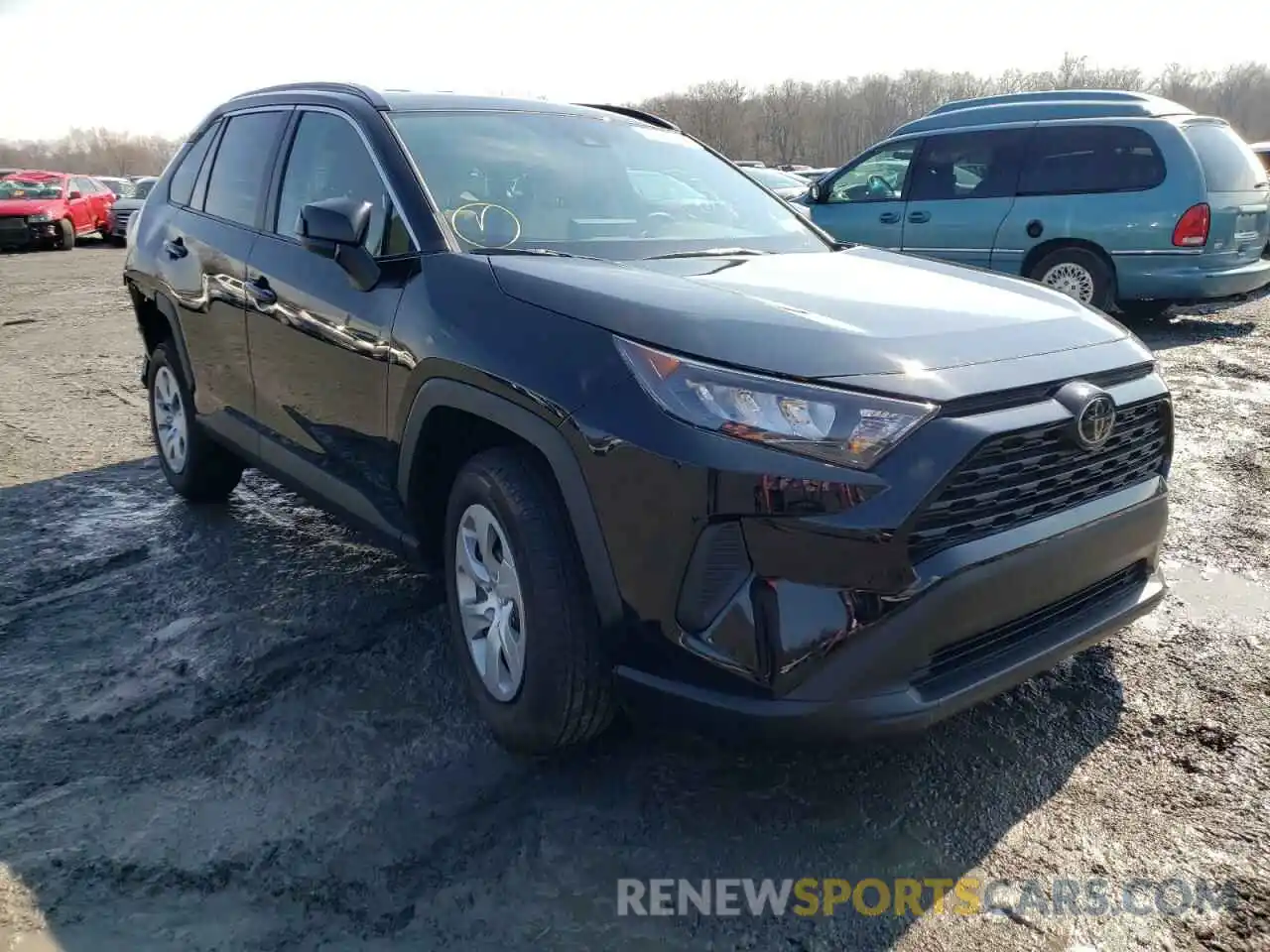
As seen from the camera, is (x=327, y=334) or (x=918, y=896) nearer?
(x=918, y=896)

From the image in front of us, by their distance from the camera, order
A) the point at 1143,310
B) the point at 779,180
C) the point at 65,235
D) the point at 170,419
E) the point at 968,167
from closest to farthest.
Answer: the point at 170,419 → the point at 968,167 → the point at 1143,310 → the point at 779,180 → the point at 65,235

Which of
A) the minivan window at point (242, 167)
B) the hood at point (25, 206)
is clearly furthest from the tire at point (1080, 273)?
the hood at point (25, 206)

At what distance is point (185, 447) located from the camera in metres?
4.75

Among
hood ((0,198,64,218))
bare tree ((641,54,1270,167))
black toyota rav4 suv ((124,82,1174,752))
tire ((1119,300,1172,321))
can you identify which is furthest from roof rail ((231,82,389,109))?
bare tree ((641,54,1270,167))

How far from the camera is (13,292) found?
13.6 m

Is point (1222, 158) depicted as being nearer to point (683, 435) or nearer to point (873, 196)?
point (873, 196)

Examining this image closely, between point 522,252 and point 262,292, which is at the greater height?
point 522,252

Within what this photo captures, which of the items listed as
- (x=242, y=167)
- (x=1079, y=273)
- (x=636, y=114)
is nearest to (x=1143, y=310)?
(x=1079, y=273)

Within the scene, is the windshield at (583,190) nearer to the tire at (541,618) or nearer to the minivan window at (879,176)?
the tire at (541,618)

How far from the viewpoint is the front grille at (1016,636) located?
2.24 meters

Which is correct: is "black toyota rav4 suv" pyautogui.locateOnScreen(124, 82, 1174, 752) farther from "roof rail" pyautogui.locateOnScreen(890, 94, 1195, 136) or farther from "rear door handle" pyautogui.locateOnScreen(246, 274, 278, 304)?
"roof rail" pyautogui.locateOnScreen(890, 94, 1195, 136)

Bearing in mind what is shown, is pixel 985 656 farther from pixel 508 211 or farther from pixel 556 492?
pixel 508 211

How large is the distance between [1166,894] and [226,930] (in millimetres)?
2001

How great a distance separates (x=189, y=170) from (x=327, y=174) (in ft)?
5.10
